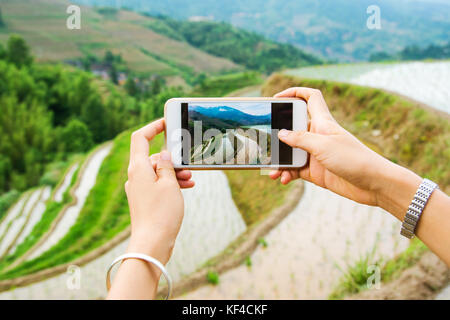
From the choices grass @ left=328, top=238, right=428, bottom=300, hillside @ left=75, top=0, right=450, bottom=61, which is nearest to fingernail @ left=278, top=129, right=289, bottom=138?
grass @ left=328, top=238, right=428, bottom=300

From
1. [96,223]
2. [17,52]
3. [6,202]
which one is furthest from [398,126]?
[17,52]

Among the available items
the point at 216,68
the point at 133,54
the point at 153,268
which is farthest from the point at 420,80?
the point at 133,54

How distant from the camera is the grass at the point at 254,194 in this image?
4.18 m

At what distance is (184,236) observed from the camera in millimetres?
4109

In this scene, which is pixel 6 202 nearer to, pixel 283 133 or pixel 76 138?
pixel 76 138

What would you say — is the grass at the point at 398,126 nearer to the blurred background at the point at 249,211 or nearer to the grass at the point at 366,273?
the blurred background at the point at 249,211

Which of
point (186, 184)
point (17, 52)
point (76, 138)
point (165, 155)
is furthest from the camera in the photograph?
point (17, 52)

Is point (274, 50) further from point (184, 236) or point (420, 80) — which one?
point (184, 236)

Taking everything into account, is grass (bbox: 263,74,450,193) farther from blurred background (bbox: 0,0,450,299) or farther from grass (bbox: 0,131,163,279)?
grass (bbox: 0,131,163,279)

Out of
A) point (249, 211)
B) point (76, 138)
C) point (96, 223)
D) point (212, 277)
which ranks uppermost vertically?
point (212, 277)

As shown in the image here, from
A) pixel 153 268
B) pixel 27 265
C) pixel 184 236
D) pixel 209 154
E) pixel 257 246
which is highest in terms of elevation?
pixel 209 154

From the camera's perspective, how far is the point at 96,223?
6.38 metres

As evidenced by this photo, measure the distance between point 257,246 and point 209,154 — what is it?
2138mm

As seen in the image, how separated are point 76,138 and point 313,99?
66.0 ft
